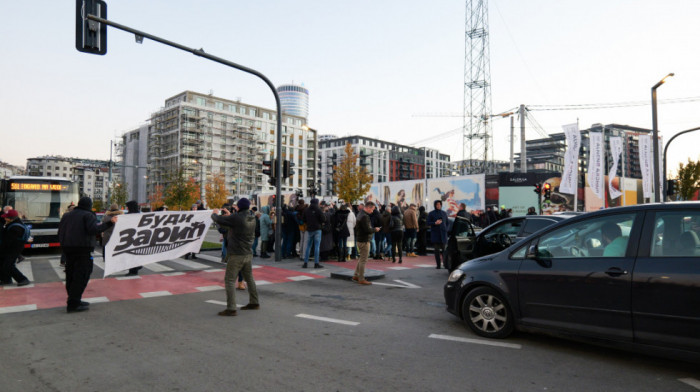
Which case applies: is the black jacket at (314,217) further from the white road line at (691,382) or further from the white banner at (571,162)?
the white banner at (571,162)

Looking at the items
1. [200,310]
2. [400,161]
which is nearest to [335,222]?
[200,310]

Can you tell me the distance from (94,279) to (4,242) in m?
1.94

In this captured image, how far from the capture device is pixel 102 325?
572 centimetres

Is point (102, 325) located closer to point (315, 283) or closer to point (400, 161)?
point (315, 283)

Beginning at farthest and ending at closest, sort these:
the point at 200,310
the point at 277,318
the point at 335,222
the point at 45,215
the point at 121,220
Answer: the point at 45,215 < the point at 335,222 < the point at 121,220 < the point at 200,310 < the point at 277,318

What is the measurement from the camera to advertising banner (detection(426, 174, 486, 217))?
40781mm

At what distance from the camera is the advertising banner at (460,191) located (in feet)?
134

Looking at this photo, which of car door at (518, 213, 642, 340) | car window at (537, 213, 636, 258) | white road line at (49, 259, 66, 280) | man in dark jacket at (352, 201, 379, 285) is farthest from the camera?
white road line at (49, 259, 66, 280)

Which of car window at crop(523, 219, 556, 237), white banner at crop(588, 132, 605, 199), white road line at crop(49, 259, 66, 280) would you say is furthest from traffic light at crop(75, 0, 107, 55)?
white banner at crop(588, 132, 605, 199)

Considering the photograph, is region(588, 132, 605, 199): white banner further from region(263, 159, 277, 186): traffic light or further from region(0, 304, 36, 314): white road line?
region(0, 304, 36, 314): white road line

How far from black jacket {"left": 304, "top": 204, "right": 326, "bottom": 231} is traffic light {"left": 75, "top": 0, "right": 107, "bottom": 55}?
625 cm

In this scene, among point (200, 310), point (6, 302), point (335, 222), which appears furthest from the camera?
point (335, 222)

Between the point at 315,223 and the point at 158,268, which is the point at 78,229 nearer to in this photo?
the point at 158,268

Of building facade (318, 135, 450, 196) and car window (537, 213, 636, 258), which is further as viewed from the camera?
building facade (318, 135, 450, 196)
